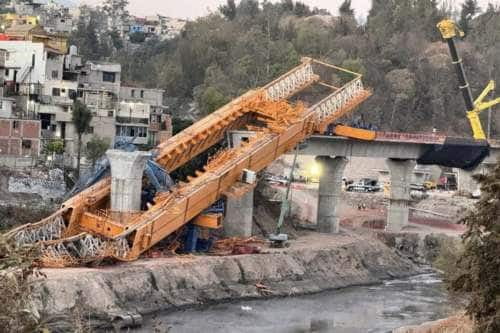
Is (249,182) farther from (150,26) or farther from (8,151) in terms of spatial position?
(150,26)

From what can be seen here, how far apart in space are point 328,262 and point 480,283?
31.0m

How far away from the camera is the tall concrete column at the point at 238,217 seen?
55969mm

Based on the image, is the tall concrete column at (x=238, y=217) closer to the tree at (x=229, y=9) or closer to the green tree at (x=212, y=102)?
the green tree at (x=212, y=102)

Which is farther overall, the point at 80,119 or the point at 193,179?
the point at 80,119

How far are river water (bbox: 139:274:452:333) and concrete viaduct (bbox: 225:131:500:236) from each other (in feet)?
26.6

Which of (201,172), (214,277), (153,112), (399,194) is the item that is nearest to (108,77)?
(153,112)

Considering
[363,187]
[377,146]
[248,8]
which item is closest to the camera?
[377,146]

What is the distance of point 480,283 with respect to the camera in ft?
76.7

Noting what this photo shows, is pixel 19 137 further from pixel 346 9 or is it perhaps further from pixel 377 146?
pixel 346 9

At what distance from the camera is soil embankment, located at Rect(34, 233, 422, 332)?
38938 millimetres

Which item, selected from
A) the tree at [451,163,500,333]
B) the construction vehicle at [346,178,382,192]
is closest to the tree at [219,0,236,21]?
the construction vehicle at [346,178,382,192]

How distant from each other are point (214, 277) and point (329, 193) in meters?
18.6

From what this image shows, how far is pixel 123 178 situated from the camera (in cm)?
4797

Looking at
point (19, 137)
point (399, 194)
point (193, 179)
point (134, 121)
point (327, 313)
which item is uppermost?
point (134, 121)
